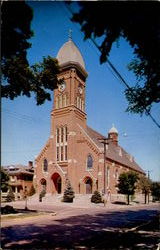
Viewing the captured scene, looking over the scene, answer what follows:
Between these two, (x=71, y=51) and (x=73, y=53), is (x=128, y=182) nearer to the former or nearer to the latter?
(x=73, y=53)

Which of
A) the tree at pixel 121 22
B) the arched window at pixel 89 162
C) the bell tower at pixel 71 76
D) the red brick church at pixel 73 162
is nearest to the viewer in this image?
the tree at pixel 121 22

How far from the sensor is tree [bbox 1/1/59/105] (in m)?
6.88

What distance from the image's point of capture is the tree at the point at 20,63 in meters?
6.88

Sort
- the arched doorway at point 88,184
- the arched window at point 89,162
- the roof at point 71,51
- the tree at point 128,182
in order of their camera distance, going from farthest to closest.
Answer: the arched window at point 89,162 < the arched doorway at point 88,184 < the tree at point 128,182 < the roof at point 71,51

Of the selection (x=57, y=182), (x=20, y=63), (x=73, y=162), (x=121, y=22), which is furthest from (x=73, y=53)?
(x=57, y=182)

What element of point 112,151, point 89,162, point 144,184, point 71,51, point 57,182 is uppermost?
point 71,51

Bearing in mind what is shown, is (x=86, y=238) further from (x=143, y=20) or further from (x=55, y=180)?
(x=55, y=180)

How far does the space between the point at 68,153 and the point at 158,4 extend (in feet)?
109

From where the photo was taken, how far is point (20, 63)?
32.7 ft

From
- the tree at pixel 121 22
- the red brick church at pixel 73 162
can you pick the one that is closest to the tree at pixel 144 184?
the red brick church at pixel 73 162

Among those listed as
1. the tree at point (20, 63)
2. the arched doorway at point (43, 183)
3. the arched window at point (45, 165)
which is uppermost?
the tree at point (20, 63)

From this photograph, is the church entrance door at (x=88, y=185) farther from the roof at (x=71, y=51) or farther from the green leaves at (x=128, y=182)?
the roof at (x=71, y=51)

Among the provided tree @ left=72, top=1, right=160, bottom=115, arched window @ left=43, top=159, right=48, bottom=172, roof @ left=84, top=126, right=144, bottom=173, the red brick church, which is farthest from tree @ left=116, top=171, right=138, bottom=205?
tree @ left=72, top=1, right=160, bottom=115

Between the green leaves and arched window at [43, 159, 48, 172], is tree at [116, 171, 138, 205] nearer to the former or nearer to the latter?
the green leaves
